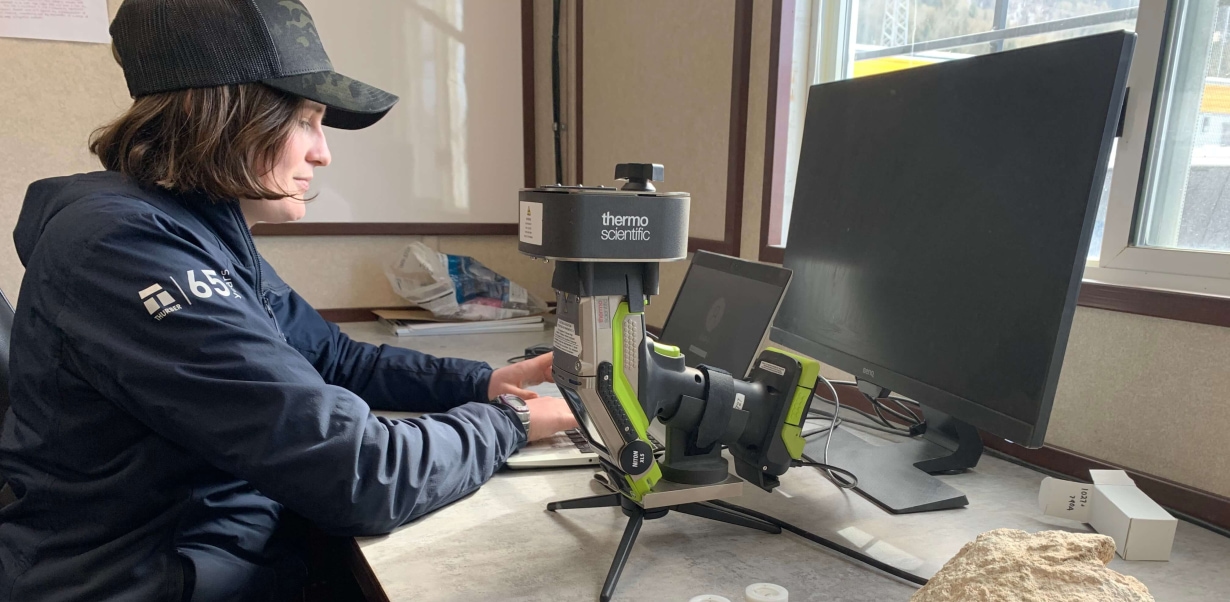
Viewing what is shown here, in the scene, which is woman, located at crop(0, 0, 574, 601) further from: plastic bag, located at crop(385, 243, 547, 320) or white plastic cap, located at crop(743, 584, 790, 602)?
plastic bag, located at crop(385, 243, 547, 320)

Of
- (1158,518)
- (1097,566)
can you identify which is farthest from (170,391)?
(1158,518)

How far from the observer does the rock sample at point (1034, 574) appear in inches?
21.5

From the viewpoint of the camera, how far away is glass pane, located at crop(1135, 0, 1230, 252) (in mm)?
920

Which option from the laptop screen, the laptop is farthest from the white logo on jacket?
the laptop screen

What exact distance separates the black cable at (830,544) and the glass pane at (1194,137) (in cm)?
60

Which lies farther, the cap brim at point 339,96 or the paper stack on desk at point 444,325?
the paper stack on desk at point 444,325

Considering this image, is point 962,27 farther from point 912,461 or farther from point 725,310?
point 912,461

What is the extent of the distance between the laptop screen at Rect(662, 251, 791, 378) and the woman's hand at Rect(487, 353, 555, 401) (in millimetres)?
222

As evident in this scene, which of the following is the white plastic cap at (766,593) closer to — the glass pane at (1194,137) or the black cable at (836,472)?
the black cable at (836,472)

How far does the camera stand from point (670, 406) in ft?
2.65

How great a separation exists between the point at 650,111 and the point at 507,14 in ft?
2.16

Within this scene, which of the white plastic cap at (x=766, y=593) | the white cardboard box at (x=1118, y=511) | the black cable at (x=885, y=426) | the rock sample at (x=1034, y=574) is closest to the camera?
the rock sample at (x=1034, y=574)

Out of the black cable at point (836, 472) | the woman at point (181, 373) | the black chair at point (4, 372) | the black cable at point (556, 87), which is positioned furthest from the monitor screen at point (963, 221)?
the black cable at point (556, 87)

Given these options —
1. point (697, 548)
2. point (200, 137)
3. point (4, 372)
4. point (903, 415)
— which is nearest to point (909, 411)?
point (903, 415)
